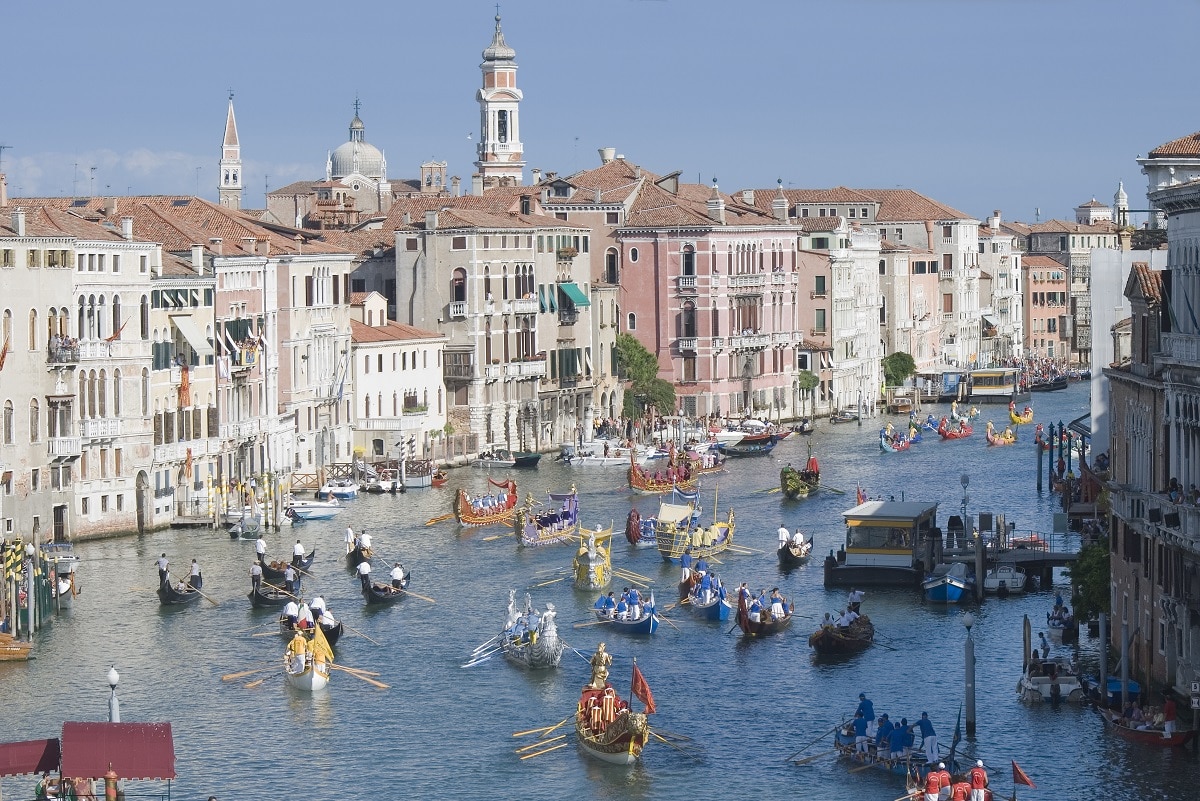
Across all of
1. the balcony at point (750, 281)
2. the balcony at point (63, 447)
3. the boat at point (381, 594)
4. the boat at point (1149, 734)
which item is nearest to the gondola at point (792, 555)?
the boat at point (381, 594)

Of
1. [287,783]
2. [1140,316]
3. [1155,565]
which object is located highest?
[1140,316]

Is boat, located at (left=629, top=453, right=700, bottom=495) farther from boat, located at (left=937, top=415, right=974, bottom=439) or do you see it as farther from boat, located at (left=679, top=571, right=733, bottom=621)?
boat, located at (left=937, top=415, right=974, bottom=439)

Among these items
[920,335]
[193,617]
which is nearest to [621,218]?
[920,335]

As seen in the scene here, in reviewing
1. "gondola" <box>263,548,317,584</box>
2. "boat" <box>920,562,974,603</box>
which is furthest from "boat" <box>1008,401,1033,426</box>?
"gondola" <box>263,548,317,584</box>

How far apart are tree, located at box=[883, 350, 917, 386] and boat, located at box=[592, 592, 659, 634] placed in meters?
61.7

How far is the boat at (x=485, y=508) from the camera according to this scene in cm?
5772

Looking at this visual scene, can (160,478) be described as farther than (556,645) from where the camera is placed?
Yes

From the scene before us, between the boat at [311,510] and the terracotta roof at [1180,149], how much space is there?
89.6 ft

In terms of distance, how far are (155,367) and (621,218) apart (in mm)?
31329

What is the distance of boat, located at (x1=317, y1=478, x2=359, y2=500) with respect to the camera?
63125 mm

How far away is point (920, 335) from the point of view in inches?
4449

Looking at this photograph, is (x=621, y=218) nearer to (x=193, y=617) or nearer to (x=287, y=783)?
(x=193, y=617)

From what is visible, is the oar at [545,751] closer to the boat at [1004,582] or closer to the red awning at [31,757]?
the red awning at [31,757]

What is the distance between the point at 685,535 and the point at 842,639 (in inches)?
463
